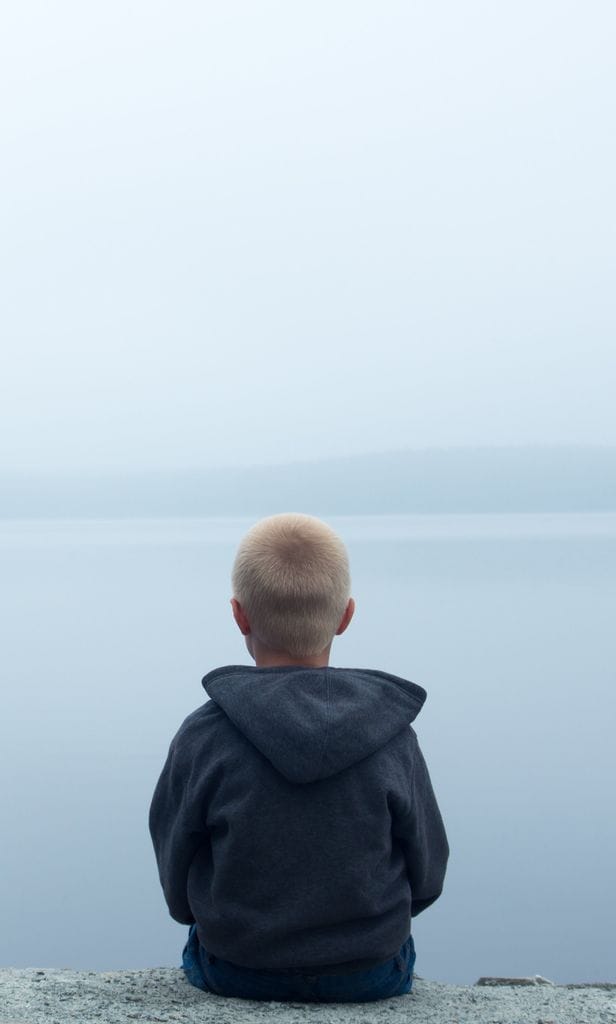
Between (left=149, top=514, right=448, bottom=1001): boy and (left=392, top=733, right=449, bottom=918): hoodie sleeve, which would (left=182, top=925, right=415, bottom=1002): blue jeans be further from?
(left=392, top=733, right=449, bottom=918): hoodie sleeve

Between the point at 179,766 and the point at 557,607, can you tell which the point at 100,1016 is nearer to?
the point at 179,766

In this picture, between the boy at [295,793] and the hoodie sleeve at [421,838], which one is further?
the hoodie sleeve at [421,838]

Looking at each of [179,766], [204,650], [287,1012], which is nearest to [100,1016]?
[287,1012]

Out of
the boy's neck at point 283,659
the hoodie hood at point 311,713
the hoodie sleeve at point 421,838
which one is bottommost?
the hoodie sleeve at point 421,838

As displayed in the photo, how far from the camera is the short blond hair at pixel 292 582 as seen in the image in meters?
1.90

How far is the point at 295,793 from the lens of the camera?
189 centimetres

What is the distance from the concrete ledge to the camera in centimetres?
193

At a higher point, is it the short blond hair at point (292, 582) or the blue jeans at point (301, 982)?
the short blond hair at point (292, 582)

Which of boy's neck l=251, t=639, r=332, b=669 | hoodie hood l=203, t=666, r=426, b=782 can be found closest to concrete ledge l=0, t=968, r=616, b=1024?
hoodie hood l=203, t=666, r=426, b=782

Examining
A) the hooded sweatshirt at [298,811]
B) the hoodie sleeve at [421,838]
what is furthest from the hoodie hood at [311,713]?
the hoodie sleeve at [421,838]

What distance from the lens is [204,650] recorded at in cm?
1803

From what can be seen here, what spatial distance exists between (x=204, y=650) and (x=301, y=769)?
646 inches

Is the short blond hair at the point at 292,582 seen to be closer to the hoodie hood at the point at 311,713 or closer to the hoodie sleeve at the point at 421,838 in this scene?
the hoodie hood at the point at 311,713

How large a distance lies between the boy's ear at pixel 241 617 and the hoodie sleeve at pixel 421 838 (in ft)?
1.25
